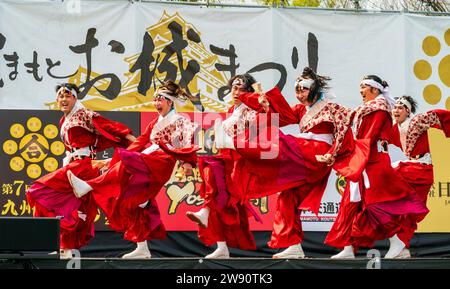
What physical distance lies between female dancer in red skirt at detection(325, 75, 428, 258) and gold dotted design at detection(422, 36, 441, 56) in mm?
1753

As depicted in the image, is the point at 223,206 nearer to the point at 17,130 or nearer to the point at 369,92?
the point at 369,92

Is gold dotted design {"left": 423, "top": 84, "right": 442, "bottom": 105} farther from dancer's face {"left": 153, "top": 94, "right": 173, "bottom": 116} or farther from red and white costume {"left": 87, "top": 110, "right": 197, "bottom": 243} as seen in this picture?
dancer's face {"left": 153, "top": 94, "right": 173, "bottom": 116}

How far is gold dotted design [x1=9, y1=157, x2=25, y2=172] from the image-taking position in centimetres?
891

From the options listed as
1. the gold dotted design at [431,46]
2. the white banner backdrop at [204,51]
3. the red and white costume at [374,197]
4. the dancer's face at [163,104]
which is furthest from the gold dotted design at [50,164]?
the gold dotted design at [431,46]

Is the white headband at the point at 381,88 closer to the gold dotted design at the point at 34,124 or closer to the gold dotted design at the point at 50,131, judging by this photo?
the gold dotted design at the point at 50,131

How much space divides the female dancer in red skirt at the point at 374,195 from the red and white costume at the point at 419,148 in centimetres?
29

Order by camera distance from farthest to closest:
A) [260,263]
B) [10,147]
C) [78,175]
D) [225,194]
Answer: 1. [10,147]
2. [78,175]
3. [225,194]
4. [260,263]

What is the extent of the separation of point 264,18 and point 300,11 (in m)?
0.36

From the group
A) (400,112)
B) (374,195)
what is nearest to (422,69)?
(400,112)

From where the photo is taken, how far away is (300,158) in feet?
24.3

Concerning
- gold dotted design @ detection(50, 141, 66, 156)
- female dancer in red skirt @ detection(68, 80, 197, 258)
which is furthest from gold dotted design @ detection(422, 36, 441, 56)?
gold dotted design @ detection(50, 141, 66, 156)

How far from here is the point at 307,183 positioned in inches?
295

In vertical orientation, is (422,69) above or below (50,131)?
above

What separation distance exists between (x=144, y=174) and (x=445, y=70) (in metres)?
3.40
